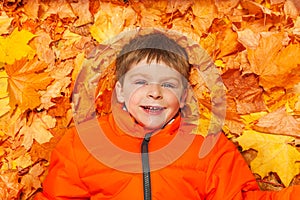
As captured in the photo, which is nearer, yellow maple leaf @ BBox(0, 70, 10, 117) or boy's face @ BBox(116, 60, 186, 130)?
boy's face @ BBox(116, 60, 186, 130)

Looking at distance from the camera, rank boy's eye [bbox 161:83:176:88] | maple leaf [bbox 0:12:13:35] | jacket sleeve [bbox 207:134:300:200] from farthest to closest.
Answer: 1. maple leaf [bbox 0:12:13:35]
2. boy's eye [bbox 161:83:176:88]
3. jacket sleeve [bbox 207:134:300:200]

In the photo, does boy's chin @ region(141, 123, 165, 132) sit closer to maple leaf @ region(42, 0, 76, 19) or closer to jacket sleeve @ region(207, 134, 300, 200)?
jacket sleeve @ region(207, 134, 300, 200)

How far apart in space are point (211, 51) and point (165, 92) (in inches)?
13.1

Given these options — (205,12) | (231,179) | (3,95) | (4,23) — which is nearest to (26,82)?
(3,95)

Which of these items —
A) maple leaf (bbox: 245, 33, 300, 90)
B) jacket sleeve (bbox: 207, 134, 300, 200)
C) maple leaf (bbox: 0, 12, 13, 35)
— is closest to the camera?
jacket sleeve (bbox: 207, 134, 300, 200)

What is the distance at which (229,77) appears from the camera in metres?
2.21

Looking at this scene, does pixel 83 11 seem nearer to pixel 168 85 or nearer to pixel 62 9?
pixel 62 9

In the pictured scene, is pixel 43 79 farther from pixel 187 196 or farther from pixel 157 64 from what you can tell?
pixel 187 196

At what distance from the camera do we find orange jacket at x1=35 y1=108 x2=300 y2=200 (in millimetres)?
1931

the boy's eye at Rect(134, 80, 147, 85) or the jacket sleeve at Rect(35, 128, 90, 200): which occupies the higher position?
the boy's eye at Rect(134, 80, 147, 85)

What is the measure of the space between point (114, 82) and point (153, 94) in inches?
12.6

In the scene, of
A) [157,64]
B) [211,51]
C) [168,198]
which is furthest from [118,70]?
[168,198]

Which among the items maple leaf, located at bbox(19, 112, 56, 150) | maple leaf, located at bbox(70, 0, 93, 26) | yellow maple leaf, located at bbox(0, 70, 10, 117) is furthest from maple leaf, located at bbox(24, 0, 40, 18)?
maple leaf, located at bbox(19, 112, 56, 150)

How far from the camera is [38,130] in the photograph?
7.25ft
